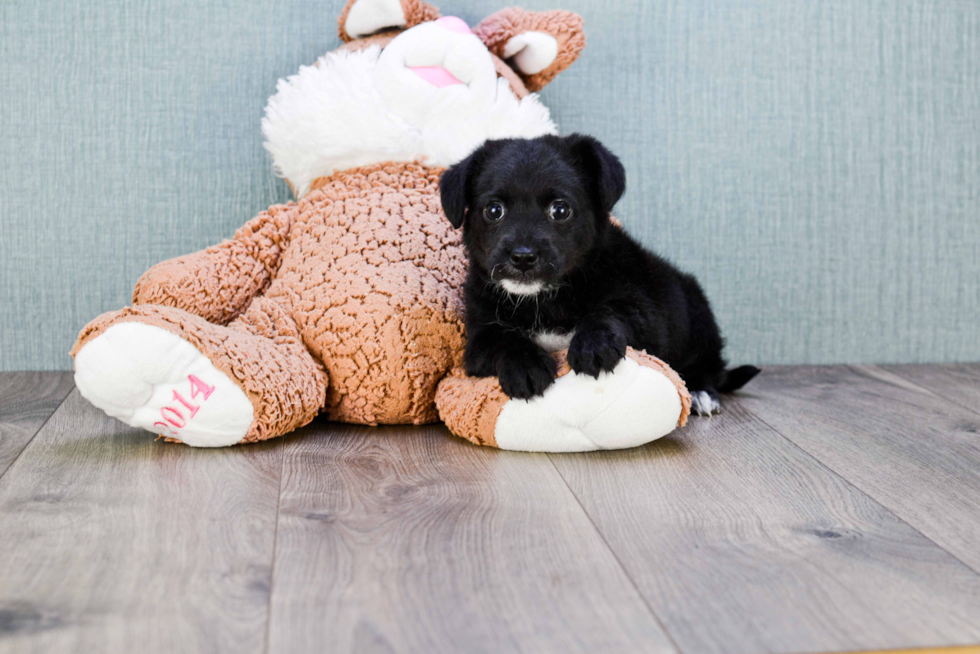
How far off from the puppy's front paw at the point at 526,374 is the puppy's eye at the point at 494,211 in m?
0.26

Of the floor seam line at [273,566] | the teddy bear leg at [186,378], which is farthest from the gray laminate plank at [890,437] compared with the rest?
the teddy bear leg at [186,378]

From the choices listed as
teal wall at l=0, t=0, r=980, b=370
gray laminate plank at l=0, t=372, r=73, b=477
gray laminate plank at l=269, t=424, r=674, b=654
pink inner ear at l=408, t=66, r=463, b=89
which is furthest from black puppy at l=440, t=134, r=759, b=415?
gray laminate plank at l=0, t=372, r=73, b=477

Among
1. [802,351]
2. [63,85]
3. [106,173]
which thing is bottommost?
[802,351]

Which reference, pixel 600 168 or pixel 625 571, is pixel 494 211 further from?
pixel 625 571

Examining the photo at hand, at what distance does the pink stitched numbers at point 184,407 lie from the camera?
1451mm

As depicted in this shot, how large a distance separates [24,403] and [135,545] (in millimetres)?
993

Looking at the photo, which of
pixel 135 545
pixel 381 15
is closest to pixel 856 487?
pixel 135 545

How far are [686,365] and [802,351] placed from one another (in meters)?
0.71

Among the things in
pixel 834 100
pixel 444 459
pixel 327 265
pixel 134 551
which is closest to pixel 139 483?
pixel 134 551

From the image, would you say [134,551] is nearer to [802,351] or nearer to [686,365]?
[686,365]

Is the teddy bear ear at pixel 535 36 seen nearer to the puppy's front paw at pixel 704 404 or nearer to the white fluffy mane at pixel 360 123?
the white fluffy mane at pixel 360 123

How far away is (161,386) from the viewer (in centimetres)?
144

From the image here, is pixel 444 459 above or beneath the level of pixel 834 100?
beneath

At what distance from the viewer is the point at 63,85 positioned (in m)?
2.15
